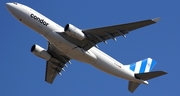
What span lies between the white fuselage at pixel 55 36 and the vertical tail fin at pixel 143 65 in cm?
485

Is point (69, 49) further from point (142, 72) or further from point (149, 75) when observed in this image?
point (142, 72)

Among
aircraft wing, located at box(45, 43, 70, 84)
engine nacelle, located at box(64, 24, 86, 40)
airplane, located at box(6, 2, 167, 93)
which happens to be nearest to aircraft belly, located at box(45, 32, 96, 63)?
airplane, located at box(6, 2, 167, 93)

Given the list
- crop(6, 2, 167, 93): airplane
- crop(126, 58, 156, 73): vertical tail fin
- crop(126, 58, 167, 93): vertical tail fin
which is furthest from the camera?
crop(126, 58, 156, 73): vertical tail fin

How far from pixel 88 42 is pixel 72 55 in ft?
7.44

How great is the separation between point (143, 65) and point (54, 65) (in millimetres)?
11399

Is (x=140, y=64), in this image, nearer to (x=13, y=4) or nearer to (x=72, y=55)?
(x=72, y=55)

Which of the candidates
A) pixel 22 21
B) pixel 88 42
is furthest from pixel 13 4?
pixel 88 42

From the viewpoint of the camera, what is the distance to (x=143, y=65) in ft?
152

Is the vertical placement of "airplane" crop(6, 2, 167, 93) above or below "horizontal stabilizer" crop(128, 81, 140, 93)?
above

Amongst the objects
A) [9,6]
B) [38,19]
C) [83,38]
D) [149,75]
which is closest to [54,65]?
[83,38]

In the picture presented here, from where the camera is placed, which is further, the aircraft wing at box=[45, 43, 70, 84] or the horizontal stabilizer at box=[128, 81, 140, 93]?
the aircraft wing at box=[45, 43, 70, 84]

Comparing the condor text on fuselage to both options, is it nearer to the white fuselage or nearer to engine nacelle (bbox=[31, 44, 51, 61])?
the white fuselage

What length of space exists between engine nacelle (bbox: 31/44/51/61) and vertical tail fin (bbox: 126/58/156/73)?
9.95 m

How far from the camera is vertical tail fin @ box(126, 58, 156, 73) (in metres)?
44.0
